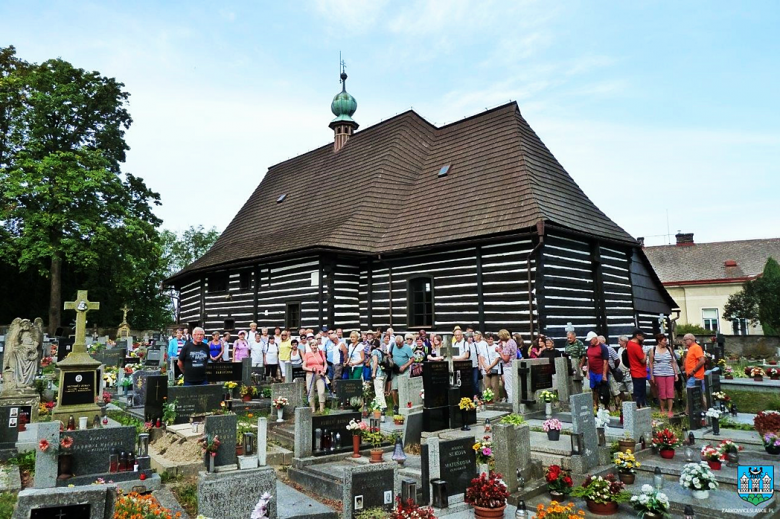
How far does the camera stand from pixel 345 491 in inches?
231

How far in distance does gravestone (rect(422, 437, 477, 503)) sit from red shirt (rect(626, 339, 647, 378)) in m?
5.53

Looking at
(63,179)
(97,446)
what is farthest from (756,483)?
(63,179)

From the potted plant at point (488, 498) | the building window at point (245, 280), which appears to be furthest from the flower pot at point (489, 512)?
the building window at point (245, 280)

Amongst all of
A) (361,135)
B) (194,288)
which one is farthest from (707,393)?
(194,288)

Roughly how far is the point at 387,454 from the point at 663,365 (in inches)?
234

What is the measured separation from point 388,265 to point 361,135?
1021 cm

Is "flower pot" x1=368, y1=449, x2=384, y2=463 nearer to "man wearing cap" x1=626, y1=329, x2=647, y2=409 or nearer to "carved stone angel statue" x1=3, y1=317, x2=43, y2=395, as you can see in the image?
"man wearing cap" x1=626, y1=329, x2=647, y2=409

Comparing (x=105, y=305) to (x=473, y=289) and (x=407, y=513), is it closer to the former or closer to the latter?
(x=473, y=289)

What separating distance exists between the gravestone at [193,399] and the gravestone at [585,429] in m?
6.42

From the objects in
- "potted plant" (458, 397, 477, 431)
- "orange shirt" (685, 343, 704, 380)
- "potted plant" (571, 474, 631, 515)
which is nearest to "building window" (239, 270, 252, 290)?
"potted plant" (458, 397, 477, 431)

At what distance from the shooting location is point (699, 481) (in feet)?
21.3

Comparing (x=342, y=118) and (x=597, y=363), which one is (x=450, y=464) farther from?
(x=342, y=118)

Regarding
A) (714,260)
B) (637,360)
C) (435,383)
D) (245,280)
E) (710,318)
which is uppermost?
(714,260)

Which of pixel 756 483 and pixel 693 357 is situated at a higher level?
pixel 693 357
